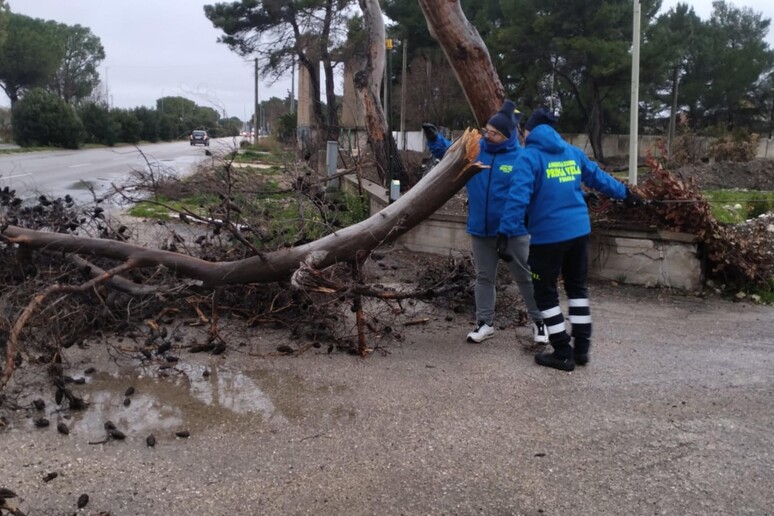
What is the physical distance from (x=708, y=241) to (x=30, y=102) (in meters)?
39.0

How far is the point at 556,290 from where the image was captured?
503 centimetres

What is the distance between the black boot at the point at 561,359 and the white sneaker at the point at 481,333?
2.03ft

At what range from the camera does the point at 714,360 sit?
5160 millimetres

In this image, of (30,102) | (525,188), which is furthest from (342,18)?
(525,188)

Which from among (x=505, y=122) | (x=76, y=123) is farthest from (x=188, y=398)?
(x=76, y=123)

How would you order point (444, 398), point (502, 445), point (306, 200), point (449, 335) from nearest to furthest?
point (502, 445) < point (444, 398) < point (449, 335) < point (306, 200)

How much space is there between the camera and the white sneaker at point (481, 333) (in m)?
5.48

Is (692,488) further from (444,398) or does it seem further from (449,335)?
(449,335)

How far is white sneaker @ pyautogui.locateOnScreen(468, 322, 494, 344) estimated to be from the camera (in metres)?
5.48

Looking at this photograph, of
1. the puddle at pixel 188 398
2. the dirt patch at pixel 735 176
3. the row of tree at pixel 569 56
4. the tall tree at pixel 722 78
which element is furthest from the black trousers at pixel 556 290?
the tall tree at pixel 722 78

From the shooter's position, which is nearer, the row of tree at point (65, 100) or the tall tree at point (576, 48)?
the tall tree at point (576, 48)

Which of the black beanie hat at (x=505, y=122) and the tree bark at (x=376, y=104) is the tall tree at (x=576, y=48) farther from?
the black beanie hat at (x=505, y=122)

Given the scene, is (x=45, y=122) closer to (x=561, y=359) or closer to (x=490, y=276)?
(x=490, y=276)

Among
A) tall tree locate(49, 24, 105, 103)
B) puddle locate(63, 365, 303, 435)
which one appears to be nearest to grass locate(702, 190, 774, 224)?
puddle locate(63, 365, 303, 435)
